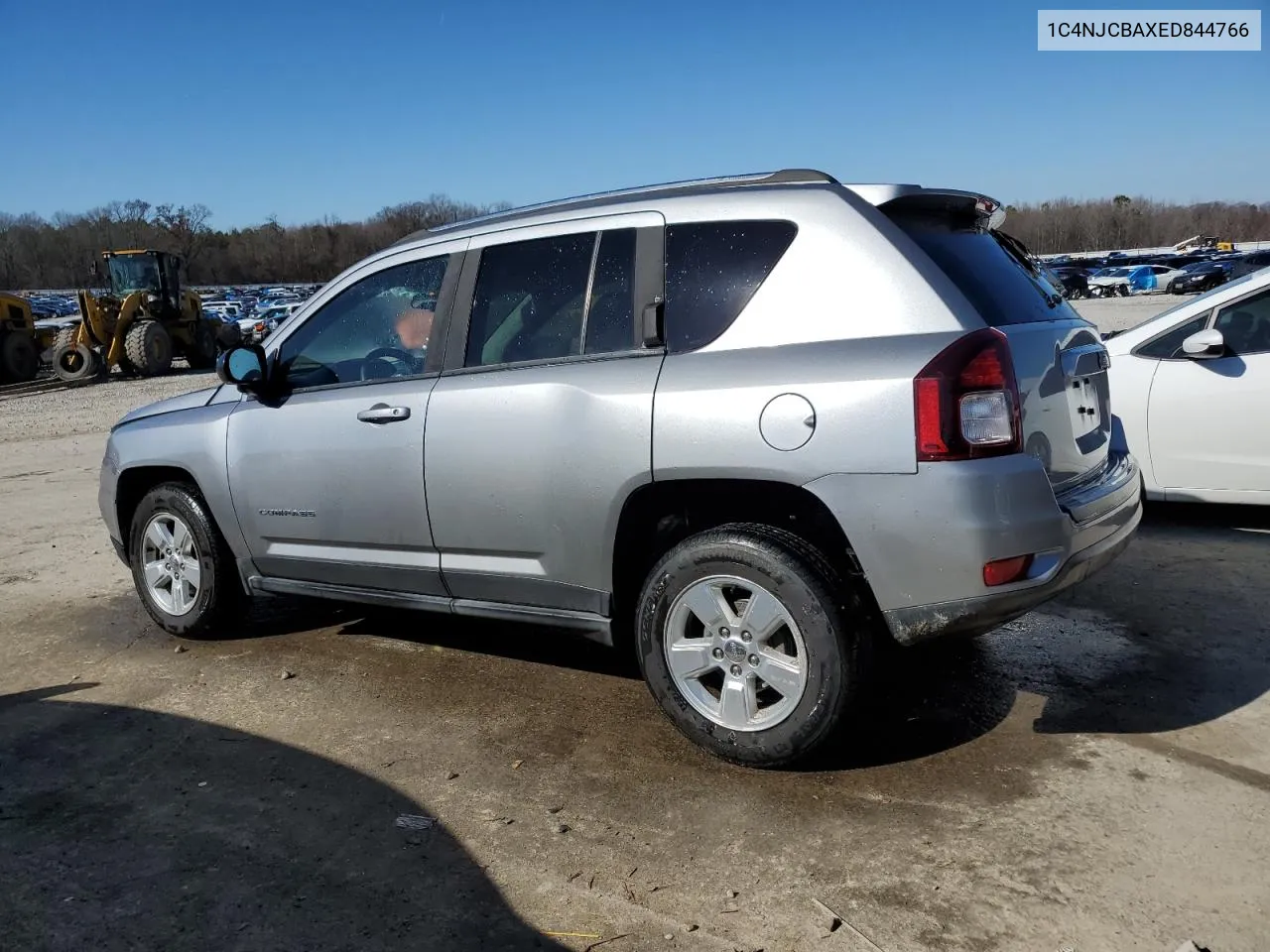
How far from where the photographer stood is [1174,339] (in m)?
6.36

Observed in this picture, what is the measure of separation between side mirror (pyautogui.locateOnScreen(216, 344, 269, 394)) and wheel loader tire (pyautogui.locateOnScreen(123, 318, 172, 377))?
2147 cm

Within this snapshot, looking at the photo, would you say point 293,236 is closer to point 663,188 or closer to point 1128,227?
point 1128,227

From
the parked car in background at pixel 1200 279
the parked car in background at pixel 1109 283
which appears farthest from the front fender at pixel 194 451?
the parked car in background at pixel 1109 283

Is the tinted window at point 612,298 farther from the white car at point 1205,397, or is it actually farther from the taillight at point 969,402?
the white car at point 1205,397

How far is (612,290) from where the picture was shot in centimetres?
388

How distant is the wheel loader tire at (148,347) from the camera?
78.6ft

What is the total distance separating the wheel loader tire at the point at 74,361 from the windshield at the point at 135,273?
2.17 meters

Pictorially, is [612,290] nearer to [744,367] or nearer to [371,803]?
[744,367]

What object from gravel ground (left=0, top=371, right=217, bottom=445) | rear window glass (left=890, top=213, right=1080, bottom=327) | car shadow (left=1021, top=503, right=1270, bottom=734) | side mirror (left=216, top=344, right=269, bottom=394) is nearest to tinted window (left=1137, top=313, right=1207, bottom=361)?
car shadow (left=1021, top=503, right=1270, bottom=734)

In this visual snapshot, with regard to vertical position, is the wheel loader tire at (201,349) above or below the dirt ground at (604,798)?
above

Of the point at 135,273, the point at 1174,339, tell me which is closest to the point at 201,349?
the point at 135,273

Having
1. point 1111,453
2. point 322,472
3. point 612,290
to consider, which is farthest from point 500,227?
point 1111,453

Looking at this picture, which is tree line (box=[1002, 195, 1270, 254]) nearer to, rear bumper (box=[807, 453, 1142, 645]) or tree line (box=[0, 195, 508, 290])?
tree line (box=[0, 195, 508, 290])

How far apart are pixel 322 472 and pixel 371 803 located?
1569 millimetres
